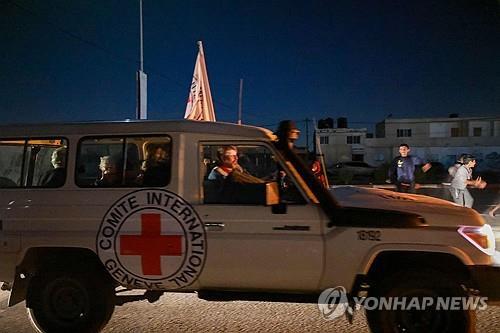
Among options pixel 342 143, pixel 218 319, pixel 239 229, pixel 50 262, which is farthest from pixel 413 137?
pixel 50 262

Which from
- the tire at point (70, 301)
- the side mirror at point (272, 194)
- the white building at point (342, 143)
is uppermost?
the white building at point (342, 143)

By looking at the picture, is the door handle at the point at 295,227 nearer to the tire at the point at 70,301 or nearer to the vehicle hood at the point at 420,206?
the vehicle hood at the point at 420,206

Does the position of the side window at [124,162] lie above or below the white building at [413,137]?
below

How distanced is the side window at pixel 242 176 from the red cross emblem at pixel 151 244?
0.47 metres

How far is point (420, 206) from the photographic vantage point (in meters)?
4.29

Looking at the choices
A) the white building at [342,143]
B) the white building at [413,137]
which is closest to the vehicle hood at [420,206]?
the white building at [413,137]

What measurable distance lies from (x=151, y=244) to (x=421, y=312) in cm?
238

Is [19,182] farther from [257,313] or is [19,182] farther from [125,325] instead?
[257,313]

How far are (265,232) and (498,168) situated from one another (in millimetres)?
40942

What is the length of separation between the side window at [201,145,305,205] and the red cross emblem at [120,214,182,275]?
47cm

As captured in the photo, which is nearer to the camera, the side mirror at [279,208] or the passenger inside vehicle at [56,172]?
the side mirror at [279,208]

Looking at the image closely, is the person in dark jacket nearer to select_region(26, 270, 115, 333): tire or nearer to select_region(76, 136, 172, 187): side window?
select_region(76, 136, 172, 187): side window

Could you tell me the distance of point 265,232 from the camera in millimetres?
4293

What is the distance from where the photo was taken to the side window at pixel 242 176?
4.32m
